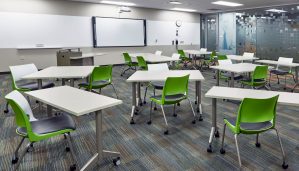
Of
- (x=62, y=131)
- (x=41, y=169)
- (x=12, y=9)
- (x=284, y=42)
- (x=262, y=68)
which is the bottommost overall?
(x=41, y=169)

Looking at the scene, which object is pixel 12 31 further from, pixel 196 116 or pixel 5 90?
pixel 196 116

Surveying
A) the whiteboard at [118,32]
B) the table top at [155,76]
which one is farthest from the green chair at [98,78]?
the whiteboard at [118,32]

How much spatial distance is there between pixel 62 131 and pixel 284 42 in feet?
33.6

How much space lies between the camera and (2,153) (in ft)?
9.46

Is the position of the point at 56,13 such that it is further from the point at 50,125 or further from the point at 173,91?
the point at 50,125

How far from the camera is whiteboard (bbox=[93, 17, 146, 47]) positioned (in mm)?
10070

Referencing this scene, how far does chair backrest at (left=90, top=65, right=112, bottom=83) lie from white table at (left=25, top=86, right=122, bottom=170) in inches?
60.5

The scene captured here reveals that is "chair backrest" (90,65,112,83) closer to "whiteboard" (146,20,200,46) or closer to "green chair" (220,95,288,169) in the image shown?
"green chair" (220,95,288,169)

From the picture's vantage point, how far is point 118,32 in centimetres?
1062

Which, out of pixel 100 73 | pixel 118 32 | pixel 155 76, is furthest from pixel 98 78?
pixel 118 32

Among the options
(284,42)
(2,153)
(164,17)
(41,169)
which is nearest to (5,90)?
(2,153)

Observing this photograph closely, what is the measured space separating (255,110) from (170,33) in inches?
423

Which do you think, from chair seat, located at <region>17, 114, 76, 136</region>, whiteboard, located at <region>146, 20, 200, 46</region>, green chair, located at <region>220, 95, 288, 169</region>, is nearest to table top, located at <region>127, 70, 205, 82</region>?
chair seat, located at <region>17, 114, 76, 136</region>

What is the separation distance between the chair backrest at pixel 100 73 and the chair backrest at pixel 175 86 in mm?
1604
